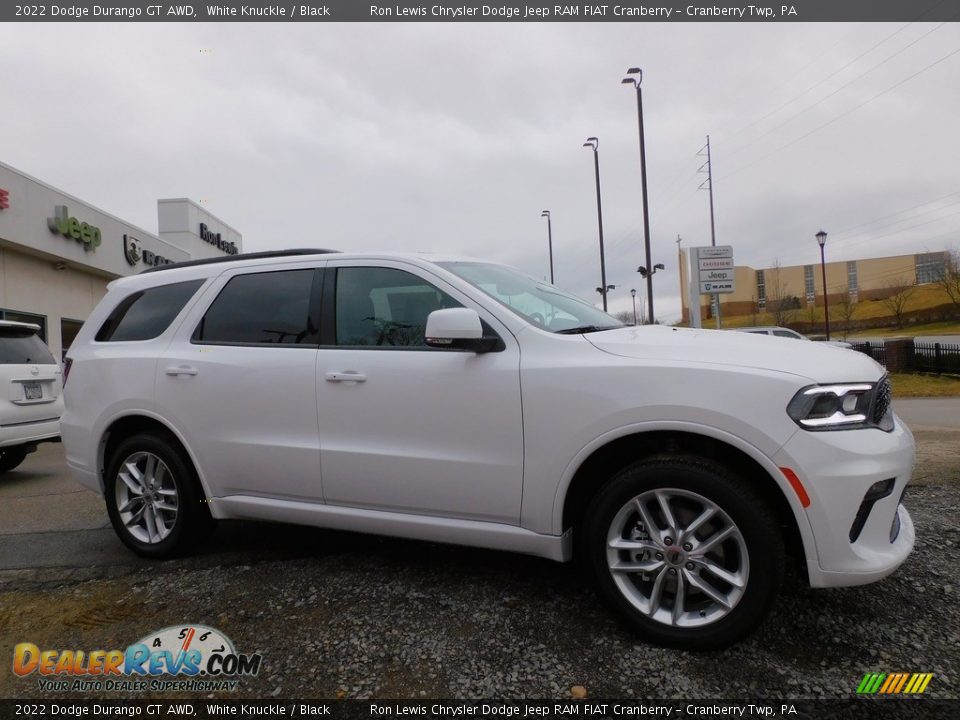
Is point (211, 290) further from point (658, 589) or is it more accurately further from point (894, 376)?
point (894, 376)

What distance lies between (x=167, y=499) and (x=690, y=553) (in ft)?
9.79

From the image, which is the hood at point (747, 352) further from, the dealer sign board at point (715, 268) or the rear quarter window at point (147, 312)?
the dealer sign board at point (715, 268)

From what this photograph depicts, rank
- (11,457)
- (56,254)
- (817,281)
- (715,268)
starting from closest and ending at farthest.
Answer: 1. (11,457)
2. (56,254)
3. (715,268)
4. (817,281)

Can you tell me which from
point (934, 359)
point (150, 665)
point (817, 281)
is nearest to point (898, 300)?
point (817, 281)

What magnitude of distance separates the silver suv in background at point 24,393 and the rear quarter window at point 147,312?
10.0 feet

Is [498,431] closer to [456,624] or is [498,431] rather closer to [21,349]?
[456,624]

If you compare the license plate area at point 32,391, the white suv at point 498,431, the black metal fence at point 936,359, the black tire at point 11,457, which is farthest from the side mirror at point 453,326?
the black metal fence at point 936,359

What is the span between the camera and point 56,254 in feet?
53.1

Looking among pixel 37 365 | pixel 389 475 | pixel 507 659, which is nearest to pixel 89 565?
pixel 389 475

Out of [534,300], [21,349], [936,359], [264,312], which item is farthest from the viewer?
[936,359]

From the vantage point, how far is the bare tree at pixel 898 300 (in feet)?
188

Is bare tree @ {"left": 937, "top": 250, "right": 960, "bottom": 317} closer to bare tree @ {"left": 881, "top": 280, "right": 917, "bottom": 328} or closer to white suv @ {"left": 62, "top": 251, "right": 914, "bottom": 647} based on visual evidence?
bare tree @ {"left": 881, "top": 280, "right": 917, "bottom": 328}

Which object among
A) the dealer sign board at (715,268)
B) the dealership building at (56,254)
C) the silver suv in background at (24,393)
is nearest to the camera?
the silver suv in background at (24,393)

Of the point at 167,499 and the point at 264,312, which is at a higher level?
the point at 264,312
